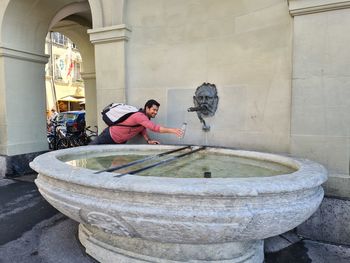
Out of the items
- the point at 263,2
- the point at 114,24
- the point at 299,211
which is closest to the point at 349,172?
the point at 299,211

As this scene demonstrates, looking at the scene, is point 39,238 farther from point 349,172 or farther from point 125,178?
point 349,172

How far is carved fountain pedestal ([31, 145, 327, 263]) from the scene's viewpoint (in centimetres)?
165

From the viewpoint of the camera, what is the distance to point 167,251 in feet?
6.79

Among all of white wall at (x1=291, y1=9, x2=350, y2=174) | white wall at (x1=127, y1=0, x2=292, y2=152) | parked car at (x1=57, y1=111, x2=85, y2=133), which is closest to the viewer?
white wall at (x1=291, y1=9, x2=350, y2=174)

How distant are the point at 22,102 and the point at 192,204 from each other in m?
5.23

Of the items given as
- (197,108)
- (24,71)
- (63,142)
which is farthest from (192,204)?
(63,142)

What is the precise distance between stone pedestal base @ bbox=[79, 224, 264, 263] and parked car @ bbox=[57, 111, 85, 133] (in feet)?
26.2

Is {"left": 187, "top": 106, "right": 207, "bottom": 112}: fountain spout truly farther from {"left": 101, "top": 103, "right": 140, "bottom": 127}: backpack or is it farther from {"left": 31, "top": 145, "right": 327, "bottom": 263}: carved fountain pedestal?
{"left": 31, "top": 145, "right": 327, "bottom": 263}: carved fountain pedestal

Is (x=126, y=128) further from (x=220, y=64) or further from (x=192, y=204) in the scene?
(x=192, y=204)

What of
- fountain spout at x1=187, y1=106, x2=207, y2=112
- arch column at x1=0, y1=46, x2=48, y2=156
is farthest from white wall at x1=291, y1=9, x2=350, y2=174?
arch column at x1=0, y1=46, x2=48, y2=156

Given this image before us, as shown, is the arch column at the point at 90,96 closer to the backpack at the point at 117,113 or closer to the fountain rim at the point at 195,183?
the backpack at the point at 117,113

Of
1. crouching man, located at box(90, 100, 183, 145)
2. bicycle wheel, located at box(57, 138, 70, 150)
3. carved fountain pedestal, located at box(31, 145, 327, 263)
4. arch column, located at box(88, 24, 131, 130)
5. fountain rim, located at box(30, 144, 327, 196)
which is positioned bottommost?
bicycle wheel, located at box(57, 138, 70, 150)

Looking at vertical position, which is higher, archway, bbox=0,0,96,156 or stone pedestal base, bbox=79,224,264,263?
archway, bbox=0,0,96,156

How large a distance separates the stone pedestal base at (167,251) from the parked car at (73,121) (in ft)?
26.2
